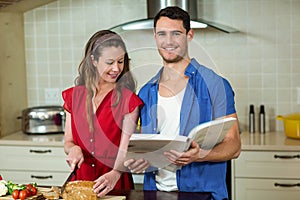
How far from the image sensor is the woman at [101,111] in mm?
2559

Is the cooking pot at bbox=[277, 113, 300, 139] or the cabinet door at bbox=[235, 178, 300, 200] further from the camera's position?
the cooking pot at bbox=[277, 113, 300, 139]

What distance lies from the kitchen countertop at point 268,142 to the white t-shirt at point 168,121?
110 cm

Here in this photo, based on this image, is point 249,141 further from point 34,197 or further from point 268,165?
point 34,197

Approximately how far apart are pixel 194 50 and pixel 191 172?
1533mm

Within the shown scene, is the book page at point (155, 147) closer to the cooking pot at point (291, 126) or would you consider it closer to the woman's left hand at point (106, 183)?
the woman's left hand at point (106, 183)

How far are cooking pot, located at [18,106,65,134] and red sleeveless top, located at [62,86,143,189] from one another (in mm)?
1384

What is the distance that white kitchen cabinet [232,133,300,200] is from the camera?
3.47m

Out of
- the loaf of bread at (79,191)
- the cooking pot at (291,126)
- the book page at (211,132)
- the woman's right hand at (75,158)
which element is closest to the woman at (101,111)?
the woman's right hand at (75,158)

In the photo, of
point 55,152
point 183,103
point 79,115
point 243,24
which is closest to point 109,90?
point 79,115

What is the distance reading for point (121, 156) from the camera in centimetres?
253

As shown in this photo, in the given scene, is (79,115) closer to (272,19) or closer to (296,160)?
(296,160)

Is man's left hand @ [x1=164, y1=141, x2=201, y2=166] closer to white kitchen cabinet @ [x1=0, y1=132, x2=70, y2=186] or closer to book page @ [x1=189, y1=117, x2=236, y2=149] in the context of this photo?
book page @ [x1=189, y1=117, x2=236, y2=149]

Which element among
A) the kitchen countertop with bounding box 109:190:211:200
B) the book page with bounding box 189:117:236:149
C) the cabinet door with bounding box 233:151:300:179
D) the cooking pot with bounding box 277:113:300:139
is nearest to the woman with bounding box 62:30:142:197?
the kitchen countertop with bounding box 109:190:211:200

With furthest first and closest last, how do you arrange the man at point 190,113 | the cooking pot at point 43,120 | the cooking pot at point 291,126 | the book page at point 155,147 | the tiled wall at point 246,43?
the cooking pot at point 43,120 < the tiled wall at point 246,43 < the cooking pot at point 291,126 < the man at point 190,113 < the book page at point 155,147
